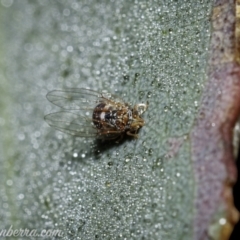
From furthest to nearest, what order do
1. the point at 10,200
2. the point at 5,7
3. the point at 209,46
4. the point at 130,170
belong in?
the point at 5,7
the point at 10,200
the point at 130,170
the point at 209,46

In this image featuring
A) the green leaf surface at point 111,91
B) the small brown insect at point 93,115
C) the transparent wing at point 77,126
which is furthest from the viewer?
the transparent wing at point 77,126

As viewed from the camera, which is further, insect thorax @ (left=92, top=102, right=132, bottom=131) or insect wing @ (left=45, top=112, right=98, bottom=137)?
insect wing @ (left=45, top=112, right=98, bottom=137)

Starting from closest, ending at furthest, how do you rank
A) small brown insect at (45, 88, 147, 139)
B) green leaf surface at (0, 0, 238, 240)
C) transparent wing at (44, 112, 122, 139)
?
green leaf surface at (0, 0, 238, 240) < small brown insect at (45, 88, 147, 139) < transparent wing at (44, 112, 122, 139)

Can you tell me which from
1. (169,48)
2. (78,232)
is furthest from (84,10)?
(78,232)

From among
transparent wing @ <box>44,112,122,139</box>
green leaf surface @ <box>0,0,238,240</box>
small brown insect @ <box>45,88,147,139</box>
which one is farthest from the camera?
transparent wing @ <box>44,112,122,139</box>

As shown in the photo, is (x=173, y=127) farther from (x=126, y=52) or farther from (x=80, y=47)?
(x=80, y=47)

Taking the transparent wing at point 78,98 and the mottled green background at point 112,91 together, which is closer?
the mottled green background at point 112,91

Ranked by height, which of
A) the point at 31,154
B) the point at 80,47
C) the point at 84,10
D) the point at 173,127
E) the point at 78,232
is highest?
the point at 84,10
